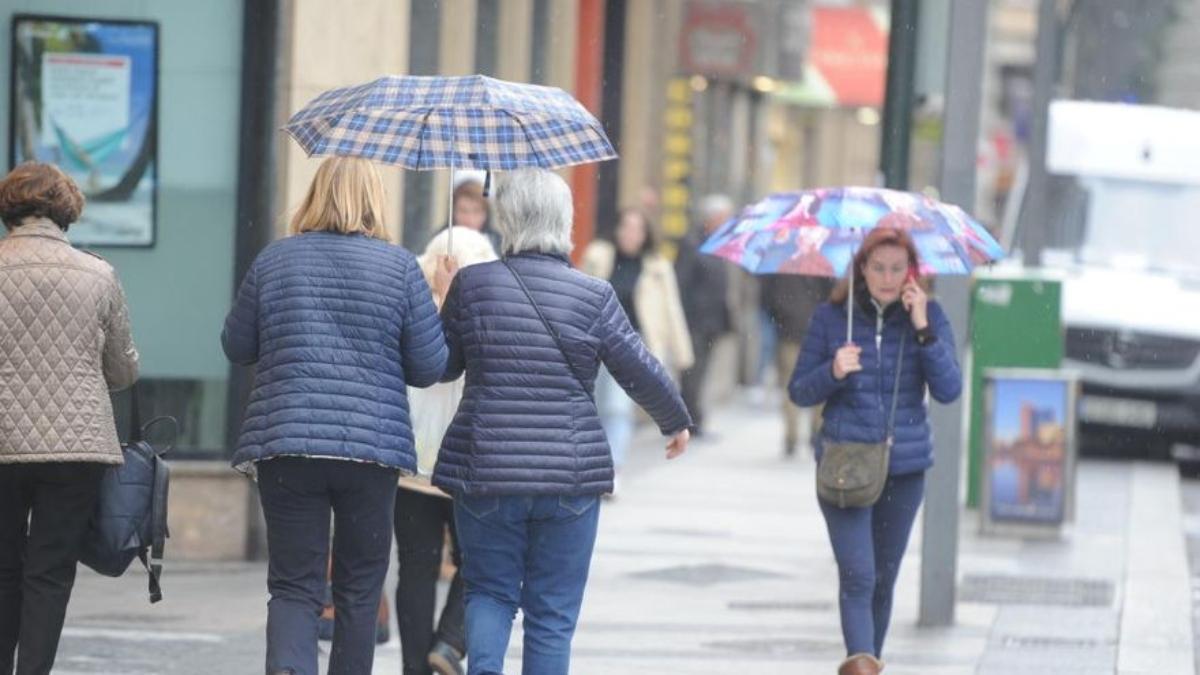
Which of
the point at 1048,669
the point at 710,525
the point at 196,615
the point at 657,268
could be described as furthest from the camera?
the point at 657,268

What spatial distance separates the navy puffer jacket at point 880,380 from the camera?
8680 mm

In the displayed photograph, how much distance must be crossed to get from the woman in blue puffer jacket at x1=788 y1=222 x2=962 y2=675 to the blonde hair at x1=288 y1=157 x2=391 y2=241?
1922 mm

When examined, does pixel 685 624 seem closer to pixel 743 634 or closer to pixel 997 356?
pixel 743 634

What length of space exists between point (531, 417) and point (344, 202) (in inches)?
31.9

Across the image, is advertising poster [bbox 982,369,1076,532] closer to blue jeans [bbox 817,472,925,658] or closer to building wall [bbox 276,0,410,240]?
building wall [bbox 276,0,410,240]

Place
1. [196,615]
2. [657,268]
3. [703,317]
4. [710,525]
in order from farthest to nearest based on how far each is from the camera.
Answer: [703,317] → [657,268] → [710,525] → [196,615]

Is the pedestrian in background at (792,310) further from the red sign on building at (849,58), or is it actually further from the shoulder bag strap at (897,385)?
the red sign on building at (849,58)

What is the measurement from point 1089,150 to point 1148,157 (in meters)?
0.51

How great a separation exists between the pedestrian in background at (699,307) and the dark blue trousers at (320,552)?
12.8 m

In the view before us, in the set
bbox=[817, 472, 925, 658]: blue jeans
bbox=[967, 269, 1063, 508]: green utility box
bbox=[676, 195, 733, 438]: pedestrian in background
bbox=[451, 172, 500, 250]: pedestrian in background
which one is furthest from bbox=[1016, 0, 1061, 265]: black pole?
bbox=[817, 472, 925, 658]: blue jeans

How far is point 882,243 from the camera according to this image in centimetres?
865

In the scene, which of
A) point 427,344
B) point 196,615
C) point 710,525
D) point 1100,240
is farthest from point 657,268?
point 427,344

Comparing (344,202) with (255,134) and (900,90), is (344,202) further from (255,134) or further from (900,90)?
(900,90)

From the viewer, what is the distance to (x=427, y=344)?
7242mm
